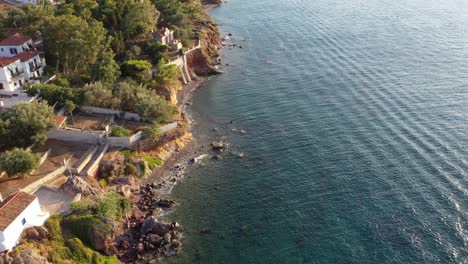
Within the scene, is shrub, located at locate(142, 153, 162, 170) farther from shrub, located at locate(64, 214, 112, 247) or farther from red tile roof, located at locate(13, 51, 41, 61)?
red tile roof, located at locate(13, 51, 41, 61)

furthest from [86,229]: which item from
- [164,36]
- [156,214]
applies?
[164,36]

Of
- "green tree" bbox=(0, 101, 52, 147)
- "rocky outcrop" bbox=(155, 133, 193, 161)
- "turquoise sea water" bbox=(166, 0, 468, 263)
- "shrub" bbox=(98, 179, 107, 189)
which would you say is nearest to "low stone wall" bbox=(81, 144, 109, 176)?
"shrub" bbox=(98, 179, 107, 189)

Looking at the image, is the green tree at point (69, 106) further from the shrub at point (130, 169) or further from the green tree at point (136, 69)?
the green tree at point (136, 69)

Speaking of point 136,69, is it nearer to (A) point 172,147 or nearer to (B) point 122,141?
(A) point 172,147

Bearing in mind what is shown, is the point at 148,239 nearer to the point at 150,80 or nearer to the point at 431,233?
the point at 431,233

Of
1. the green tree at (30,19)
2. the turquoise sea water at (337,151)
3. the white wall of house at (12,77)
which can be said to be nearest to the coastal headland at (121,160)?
the turquoise sea water at (337,151)
